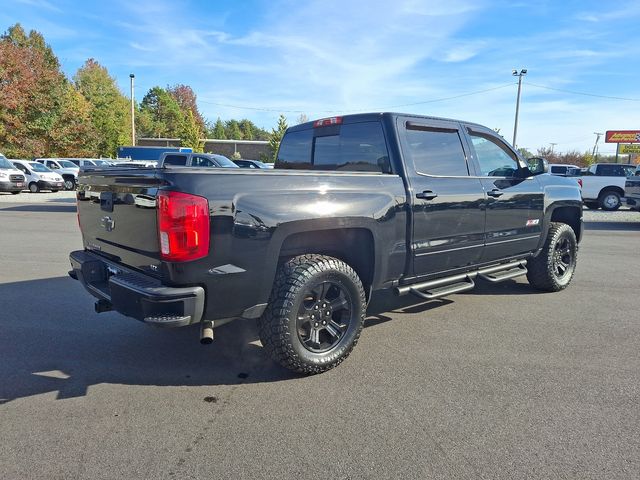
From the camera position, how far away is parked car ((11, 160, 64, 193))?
890 inches

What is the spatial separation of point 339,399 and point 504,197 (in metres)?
2.99

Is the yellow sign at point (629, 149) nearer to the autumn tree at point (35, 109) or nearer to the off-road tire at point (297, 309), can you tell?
the autumn tree at point (35, 109)

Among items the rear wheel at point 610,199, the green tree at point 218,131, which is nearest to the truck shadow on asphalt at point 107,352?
the rear wheel at point 610,199

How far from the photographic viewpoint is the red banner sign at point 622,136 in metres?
49.2

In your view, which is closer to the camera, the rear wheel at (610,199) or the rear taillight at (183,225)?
the rear taillight at (183,225)

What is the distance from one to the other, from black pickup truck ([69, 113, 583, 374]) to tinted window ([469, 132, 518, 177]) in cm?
2

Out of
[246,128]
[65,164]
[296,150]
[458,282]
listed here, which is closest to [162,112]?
[246,128]

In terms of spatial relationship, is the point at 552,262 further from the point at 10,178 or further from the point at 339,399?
the point at 10,178

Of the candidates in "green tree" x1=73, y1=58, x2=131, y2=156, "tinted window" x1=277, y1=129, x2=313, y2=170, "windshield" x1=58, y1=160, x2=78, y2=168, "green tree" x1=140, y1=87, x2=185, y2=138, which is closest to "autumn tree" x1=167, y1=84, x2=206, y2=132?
"green tree" x1=140, y1=87, x2=185, y2=138

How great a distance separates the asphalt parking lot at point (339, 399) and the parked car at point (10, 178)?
18.3m

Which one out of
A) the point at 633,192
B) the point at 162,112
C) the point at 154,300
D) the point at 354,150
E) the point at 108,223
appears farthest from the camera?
the point at 162,112

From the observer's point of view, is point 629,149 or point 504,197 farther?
point 629,149

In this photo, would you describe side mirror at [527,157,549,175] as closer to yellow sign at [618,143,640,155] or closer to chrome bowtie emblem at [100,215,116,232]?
chrome bowtie emblem at [100,215,116,232]

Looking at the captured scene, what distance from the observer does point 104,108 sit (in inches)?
2044
